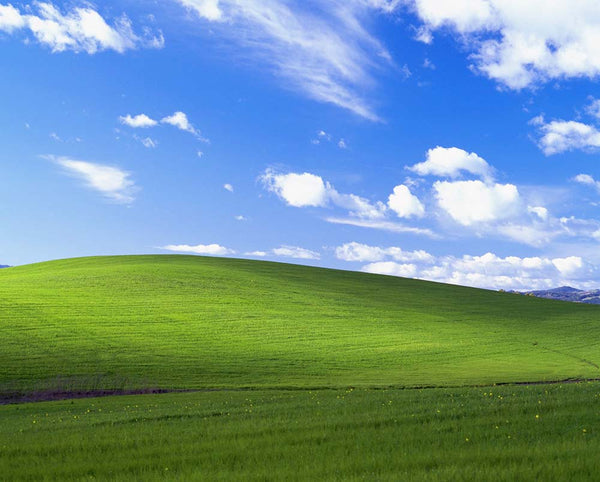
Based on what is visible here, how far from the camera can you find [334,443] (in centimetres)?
926

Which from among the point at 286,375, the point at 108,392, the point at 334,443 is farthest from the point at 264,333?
the point at 334,443

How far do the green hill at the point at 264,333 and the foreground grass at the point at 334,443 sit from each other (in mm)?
15618

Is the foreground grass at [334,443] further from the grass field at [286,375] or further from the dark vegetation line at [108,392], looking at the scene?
A: the dark vegetation line at [108,392]

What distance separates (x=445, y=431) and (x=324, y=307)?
145 ft

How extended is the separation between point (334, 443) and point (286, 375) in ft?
73.0

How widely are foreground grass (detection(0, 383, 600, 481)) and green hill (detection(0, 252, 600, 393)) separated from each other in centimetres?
1562

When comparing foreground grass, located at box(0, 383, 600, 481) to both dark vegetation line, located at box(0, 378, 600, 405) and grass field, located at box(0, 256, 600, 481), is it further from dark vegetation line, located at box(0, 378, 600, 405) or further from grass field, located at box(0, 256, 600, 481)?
A: dark vegetation line, located at box(0, 378, 600, 405)

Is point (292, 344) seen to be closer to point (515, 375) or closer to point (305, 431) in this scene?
point (515, 375)

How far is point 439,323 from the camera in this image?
52.1 metres

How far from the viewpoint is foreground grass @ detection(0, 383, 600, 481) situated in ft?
24.3

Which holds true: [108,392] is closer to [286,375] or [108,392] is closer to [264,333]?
[286,375]

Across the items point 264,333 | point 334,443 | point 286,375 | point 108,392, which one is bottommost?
point 108,392

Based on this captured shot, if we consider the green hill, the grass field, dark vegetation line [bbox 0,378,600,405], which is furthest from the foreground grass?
the green hill

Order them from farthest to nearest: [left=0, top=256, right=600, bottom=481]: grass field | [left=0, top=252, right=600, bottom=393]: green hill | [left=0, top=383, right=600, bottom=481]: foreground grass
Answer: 1. [left=0, top=252, right=600, bottom=393]: green hill
2. [left=0, top=256, right=600, bottom=481]: grass field
3. [left=0, top=383, right=600, bottom=481]: foreground grass
